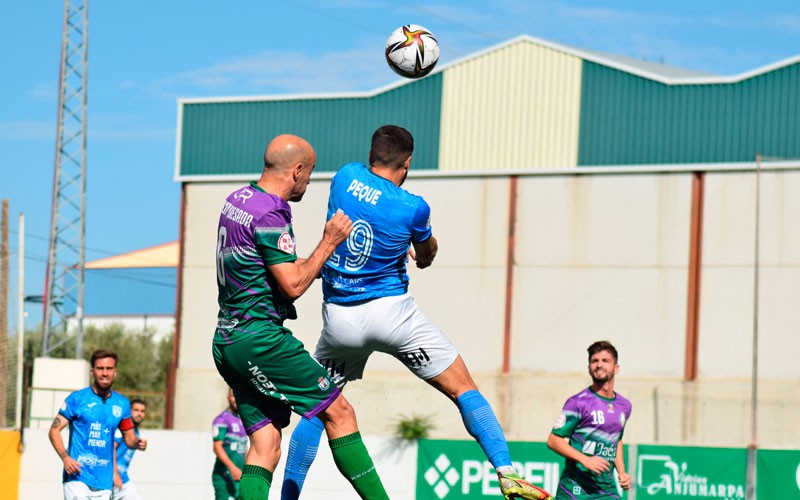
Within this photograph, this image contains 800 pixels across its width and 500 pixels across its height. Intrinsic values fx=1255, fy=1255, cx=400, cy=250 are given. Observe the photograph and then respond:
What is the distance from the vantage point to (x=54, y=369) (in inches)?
1245

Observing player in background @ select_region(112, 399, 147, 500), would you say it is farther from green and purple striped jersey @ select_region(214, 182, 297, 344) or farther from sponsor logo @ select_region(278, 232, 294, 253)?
sponsor logo @ select_region(278, 232, 294, 253)

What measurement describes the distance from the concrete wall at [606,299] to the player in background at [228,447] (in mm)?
15067

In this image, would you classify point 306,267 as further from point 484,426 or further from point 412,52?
point 412,52

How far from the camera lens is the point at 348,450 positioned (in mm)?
7402

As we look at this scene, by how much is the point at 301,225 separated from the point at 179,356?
5.64m

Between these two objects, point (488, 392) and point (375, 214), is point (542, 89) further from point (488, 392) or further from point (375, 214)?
point (375, 214)

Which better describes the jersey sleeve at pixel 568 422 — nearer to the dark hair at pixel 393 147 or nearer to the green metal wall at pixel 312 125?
the dark hair at pixel 393 147

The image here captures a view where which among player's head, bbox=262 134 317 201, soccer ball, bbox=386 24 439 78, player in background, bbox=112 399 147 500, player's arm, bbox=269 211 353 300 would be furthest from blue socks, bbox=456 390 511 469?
player in background, bbox=112 399 147 500

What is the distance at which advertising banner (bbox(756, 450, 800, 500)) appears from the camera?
15.3m

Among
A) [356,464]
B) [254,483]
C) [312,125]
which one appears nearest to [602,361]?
[356,464]

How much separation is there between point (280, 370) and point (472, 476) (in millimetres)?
9659

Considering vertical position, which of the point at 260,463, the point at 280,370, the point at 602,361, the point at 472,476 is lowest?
the point at 472,476

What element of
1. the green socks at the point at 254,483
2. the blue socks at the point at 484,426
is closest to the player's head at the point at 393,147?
the blue socks at the point at 484,426

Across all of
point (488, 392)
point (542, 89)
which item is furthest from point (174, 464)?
point (542, 89)
